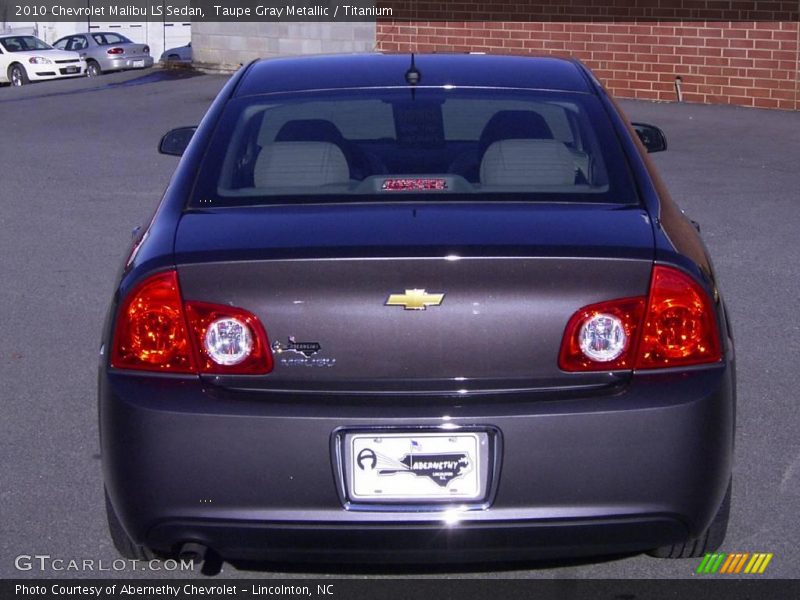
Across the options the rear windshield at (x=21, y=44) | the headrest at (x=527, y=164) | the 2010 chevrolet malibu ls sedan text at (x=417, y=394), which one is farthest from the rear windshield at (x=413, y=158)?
the rear windshield at (x=21, y=44)

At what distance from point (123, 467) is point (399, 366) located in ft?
2.46

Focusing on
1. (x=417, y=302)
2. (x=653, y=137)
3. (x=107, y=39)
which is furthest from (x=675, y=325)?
(x=107, y=39)

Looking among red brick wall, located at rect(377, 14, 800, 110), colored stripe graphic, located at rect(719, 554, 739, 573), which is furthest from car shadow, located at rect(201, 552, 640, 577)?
red brick wall, located at rect(377, 14, 800, 110)

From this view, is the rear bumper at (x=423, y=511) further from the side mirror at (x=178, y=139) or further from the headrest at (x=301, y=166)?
the side mirror at (x=178, y=139)

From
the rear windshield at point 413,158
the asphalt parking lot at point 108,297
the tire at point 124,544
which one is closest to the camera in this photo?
the tire at point 124,544

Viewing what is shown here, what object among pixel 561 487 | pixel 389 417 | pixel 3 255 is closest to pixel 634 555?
pixel 561 487

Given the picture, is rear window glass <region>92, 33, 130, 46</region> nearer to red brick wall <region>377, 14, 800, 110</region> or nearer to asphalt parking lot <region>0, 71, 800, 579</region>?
red brick wall <region>377, 14, 800, 110</region>

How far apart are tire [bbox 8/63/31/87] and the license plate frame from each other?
3005 cm

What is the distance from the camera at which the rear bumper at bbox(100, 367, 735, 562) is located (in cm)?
322

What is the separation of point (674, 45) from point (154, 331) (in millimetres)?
16735

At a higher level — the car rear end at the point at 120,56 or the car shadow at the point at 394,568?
the car shadow at the point at 394,568

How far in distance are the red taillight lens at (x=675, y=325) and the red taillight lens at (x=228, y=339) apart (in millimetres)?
947

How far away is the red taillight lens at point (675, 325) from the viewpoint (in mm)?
3334

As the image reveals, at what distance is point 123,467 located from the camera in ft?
11.0
